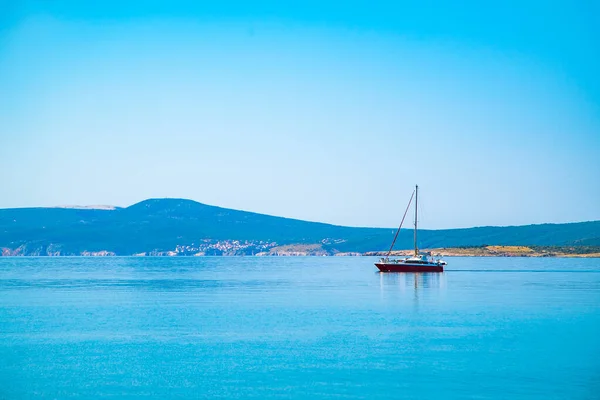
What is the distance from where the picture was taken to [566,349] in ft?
115

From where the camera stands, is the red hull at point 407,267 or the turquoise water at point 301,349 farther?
the red hull at point 407,267

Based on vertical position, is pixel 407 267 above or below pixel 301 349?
above

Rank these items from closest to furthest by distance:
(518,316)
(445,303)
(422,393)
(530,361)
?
1. (422,393)
2. (530,361)
3. (518,316)
4. (445,303)

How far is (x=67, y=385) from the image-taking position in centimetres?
2712

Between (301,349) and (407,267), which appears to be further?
(407,267)

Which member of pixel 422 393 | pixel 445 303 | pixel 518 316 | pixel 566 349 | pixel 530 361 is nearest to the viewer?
pixel 422 393

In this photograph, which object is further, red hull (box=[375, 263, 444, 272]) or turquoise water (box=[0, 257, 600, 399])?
red hull (box=[375, 263, 444, 272])

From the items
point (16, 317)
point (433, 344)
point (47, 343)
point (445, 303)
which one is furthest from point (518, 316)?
point (16, 317)

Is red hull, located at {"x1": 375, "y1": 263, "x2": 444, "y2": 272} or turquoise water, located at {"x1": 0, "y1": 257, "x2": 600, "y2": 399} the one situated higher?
red hull, located at {"x1": 375, "y1": 263, "x2": 444, "y2": 272}

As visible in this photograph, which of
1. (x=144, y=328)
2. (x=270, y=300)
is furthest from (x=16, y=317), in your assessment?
(x=270, y=300)

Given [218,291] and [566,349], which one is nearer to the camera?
[566,349]

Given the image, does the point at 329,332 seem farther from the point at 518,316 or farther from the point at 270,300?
the point at 270,300

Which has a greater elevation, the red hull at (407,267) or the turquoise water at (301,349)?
the red hull at (407,267)

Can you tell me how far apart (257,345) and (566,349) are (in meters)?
14.9
